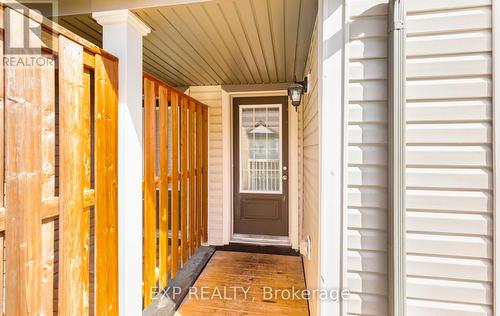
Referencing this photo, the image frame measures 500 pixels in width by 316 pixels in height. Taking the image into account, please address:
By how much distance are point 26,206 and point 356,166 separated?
1.52 meters

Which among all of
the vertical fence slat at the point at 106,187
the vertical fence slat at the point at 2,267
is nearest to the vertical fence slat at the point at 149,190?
the vertical fence slat at the point at 106,187

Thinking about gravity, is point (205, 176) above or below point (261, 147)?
below

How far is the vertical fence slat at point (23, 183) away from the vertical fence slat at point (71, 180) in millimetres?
132

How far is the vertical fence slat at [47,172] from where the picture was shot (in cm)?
113

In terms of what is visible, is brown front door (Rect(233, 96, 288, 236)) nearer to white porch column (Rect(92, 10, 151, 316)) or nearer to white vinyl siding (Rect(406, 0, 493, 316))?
white porch column (Rect(92, 10, 151, 316))

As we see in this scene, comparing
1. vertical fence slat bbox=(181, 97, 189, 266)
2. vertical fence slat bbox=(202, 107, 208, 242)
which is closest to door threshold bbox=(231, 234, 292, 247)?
vertical fence slat bbox=(202, 107, 208, 242)

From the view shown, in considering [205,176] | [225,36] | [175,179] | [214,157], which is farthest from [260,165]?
[225,36]

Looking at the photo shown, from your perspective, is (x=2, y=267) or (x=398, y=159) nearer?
(x=2, y=267)

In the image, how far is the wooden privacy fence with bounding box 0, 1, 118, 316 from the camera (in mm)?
996

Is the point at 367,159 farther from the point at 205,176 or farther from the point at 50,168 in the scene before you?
the point at 205,176

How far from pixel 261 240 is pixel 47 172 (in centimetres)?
315

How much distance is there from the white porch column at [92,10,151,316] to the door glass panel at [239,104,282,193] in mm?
2277

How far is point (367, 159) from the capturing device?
53.1 inches

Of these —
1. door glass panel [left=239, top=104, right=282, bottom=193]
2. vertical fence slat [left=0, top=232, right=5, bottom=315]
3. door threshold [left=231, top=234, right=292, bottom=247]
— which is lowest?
door threshold [left=231, top=234, right=292, bottom=247]
